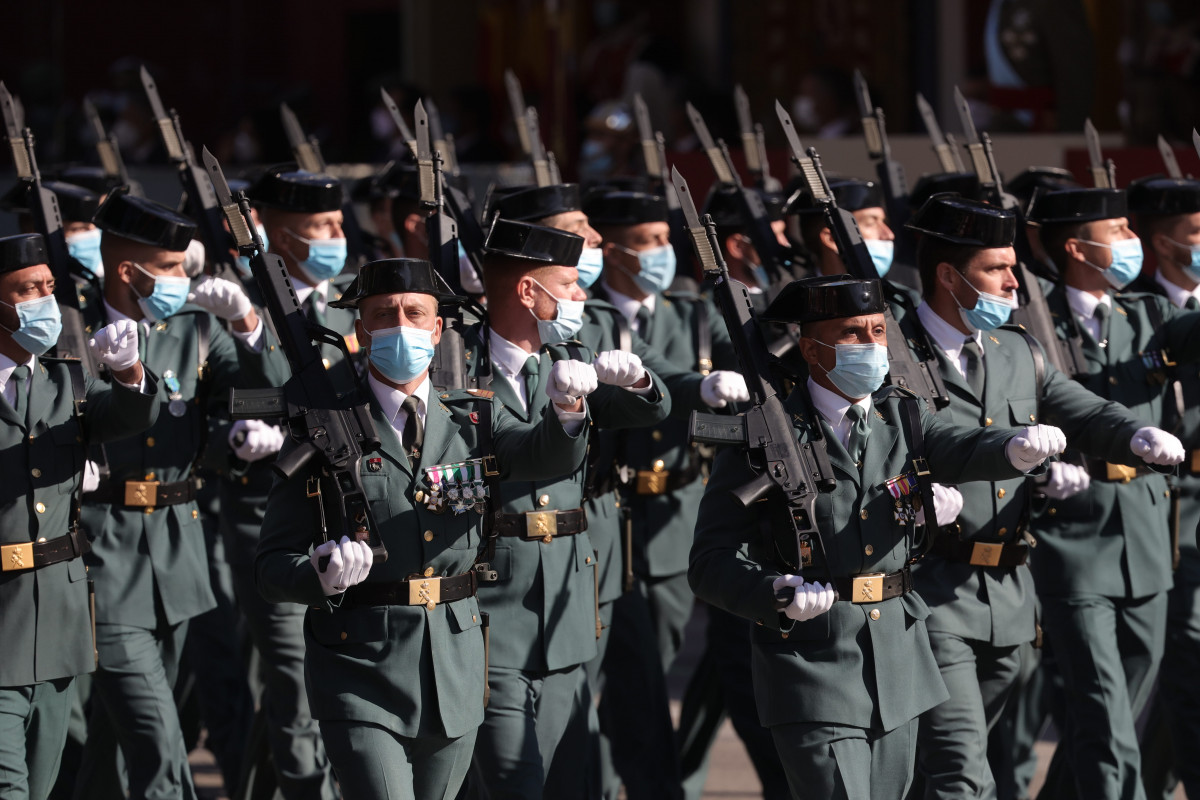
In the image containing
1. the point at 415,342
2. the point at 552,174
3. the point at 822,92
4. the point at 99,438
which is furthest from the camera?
the point at 822,92

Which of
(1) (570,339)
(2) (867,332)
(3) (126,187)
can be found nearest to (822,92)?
(3) (126,187)

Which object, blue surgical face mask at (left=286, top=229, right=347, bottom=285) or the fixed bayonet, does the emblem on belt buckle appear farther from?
the fixed bayonet

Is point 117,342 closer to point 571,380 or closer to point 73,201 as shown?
point 571,380

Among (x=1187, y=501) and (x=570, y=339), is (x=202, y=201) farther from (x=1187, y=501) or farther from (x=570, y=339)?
(x=1187, y=501)

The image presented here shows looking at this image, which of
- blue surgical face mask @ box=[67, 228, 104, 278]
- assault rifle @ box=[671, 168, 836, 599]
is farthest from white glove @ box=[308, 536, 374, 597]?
blue surgical face mask @ box=[67, 228, 104, 278]

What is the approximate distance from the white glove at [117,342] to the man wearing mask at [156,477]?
0.75 m

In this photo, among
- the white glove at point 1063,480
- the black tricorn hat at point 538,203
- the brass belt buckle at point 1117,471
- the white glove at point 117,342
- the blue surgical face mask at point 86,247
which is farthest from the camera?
the blue surgical face mask at point 86,247

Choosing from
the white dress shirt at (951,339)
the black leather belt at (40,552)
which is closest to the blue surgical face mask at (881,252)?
the white dress shirt at (951,339)

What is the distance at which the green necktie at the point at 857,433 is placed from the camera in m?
4.95

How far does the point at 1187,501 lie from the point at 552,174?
9.02 ft

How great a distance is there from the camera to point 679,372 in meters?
6.15

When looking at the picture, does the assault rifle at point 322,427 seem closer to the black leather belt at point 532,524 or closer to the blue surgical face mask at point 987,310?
the black leather belt at point 532,524

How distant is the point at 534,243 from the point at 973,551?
1.50m

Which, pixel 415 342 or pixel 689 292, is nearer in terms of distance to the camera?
pixel 415 342
